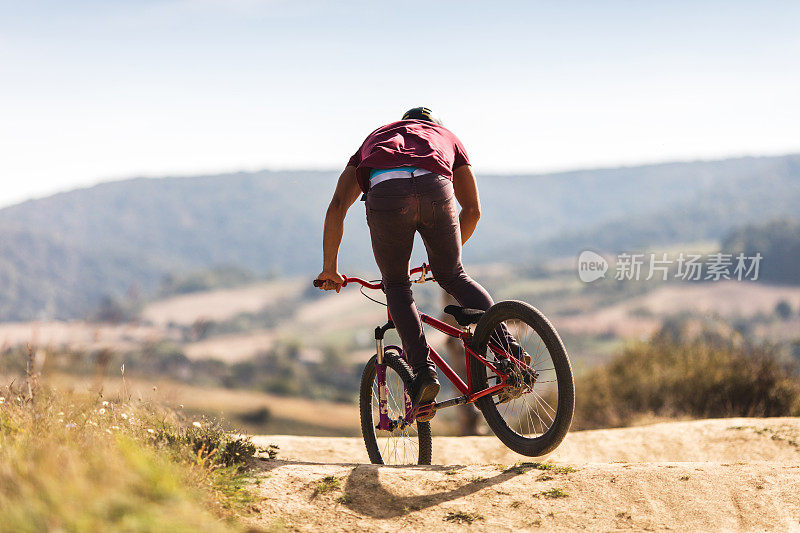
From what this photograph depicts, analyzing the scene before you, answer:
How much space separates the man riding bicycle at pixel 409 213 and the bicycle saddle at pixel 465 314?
100 mm

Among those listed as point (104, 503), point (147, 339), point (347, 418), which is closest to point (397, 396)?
point (147, 339)

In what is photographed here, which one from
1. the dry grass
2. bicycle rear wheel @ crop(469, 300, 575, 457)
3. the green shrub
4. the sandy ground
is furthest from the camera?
the green shrub

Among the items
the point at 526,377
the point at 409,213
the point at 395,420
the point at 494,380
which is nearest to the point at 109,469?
the point at 409,213

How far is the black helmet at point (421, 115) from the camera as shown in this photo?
16.5 ft

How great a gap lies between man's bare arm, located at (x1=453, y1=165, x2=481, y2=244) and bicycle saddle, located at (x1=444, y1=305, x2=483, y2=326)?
1.87 feet

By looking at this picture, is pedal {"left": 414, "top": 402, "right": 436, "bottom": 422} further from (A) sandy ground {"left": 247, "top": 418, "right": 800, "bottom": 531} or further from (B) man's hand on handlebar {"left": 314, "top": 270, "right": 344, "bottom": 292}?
(B) man's hand on handlebar {"left": 314, "top": 270, "right": 344, "bottom": 292}

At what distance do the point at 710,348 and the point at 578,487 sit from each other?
36.5ft

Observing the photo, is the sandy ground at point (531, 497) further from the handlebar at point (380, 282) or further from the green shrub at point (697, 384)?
the green shrub at point (697, 384)

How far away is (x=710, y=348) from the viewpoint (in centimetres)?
1388

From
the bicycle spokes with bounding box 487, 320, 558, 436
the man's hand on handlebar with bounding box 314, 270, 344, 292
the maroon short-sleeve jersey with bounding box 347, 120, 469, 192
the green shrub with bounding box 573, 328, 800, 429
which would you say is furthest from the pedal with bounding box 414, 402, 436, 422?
the green shrub with bounding box 573, 328, 800, 429

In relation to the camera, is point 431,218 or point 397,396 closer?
point 431,218

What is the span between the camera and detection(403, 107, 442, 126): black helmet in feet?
16.5

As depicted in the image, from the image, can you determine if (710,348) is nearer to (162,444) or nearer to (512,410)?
(512,410)

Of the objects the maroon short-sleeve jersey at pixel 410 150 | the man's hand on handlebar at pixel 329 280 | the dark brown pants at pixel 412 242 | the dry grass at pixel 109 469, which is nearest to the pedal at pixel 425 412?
the dark brown pants at pixel 412 242
